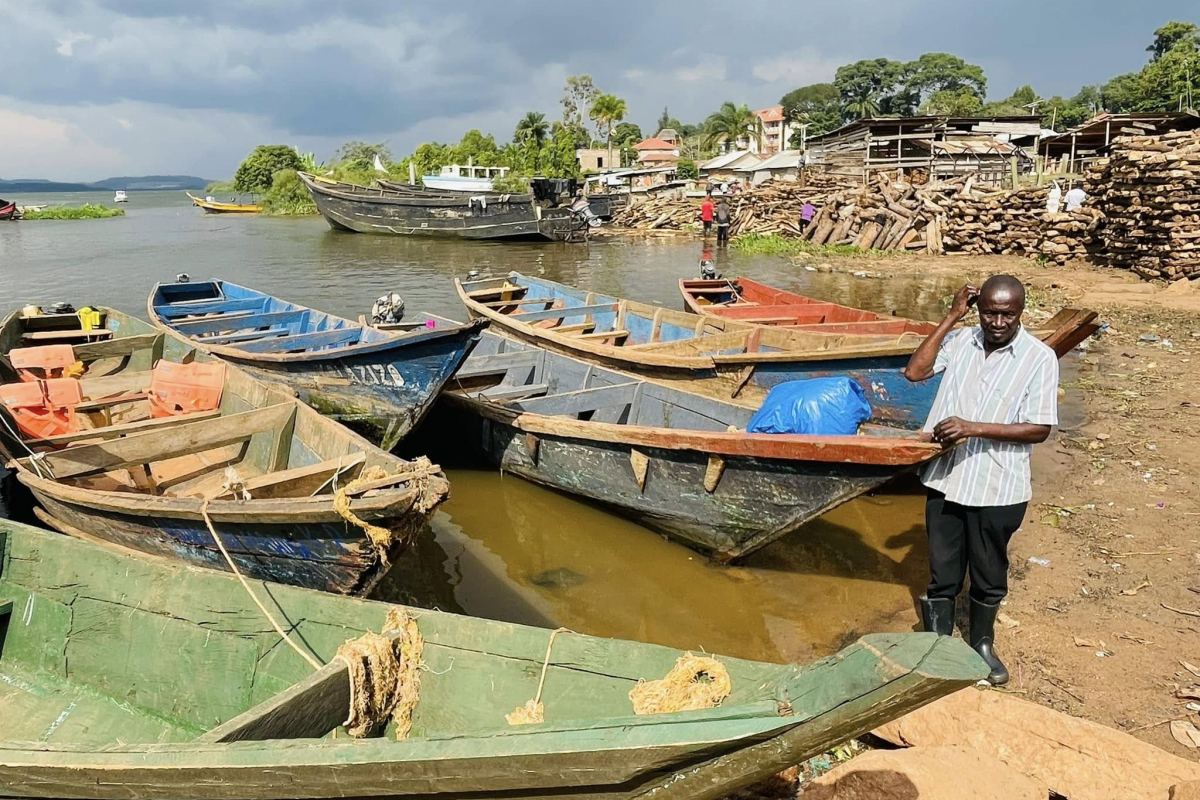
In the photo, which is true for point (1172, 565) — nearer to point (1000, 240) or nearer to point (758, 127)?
point (1000, 240)

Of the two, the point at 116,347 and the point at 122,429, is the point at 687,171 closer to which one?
the point at 116,347

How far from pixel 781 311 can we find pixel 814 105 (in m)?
94.9

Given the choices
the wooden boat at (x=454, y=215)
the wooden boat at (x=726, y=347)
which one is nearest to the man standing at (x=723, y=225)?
the wooden boat at (x=454, y=215)

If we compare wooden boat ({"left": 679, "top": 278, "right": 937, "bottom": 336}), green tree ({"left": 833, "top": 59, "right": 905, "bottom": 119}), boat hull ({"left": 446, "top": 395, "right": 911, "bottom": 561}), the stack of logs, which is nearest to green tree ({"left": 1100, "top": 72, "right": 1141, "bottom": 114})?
green tree ({"left": 833, "top": 59, "right": 905, "bottom": 119})

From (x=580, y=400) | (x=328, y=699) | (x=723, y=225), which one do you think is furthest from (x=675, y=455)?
(x=723, y=225)

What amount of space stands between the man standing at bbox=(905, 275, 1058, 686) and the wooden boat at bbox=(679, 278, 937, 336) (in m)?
3.41

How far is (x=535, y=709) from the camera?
2955mm

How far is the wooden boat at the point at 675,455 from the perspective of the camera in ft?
14.4

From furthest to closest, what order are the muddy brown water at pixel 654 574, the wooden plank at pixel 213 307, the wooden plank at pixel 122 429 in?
the wooden plank at pixel 213 307
the wooden plank at pixel 122 429
the muddy brown water at pixel 654 574

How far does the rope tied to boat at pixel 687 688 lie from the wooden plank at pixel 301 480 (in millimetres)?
2360

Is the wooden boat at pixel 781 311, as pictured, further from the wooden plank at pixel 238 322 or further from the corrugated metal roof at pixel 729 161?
the corrugated metal roof at pixel 729 161

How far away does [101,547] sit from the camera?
3963 millimetres

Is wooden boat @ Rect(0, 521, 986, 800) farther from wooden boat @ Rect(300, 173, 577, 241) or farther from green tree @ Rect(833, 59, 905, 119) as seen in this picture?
green tree @ Rect(833, 59, 905, 119)

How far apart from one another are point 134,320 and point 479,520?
18.2 feet
